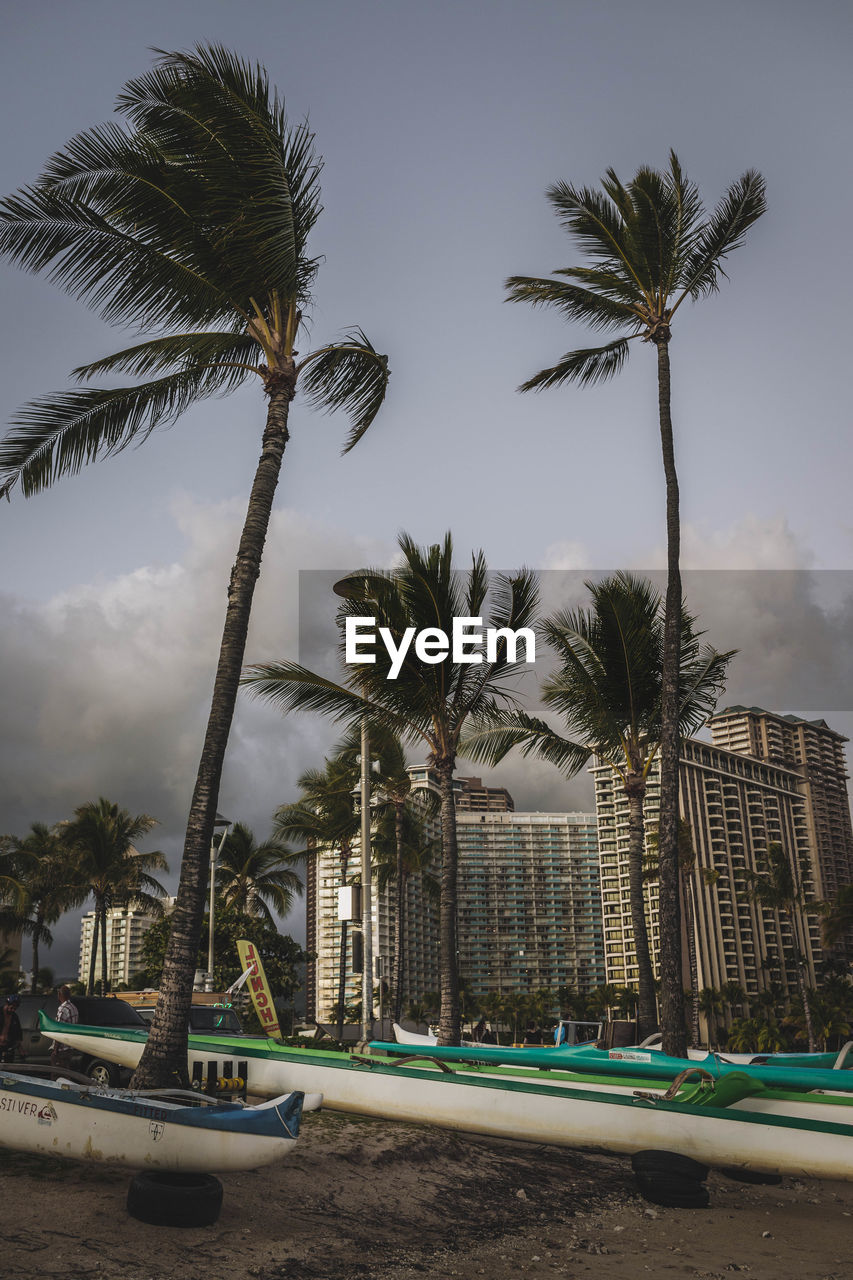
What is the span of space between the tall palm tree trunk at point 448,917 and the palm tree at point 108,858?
28.1 m

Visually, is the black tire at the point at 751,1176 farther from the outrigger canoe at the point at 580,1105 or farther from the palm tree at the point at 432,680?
the palm tree at the point at 432,680

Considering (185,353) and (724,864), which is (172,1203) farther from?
(724,864)

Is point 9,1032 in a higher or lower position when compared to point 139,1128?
higher

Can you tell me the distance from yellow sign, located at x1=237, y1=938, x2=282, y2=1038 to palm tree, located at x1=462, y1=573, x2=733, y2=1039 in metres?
6.36

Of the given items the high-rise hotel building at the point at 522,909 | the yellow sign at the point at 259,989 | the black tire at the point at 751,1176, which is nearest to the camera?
the black tire at the point at 751,1176

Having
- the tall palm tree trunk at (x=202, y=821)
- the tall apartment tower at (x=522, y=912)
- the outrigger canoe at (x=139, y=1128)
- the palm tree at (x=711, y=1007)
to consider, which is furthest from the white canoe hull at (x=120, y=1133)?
the tall apartment tower at (x=522, y=912)

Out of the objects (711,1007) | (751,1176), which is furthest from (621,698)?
(711,1007)

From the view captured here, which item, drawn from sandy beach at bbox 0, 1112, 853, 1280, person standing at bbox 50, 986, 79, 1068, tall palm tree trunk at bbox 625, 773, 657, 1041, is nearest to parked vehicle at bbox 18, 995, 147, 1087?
person standing at bbox 50, 986, 79, 1068

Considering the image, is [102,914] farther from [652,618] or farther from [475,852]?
[475,852]

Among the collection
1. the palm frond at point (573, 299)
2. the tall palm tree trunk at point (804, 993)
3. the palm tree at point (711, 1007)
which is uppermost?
the palm frond at point (573, 299)

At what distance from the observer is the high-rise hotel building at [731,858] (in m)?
147

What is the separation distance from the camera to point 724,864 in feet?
525

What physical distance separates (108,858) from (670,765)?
114 ft

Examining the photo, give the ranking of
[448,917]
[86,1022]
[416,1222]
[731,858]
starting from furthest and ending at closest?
[731,858], [448,917], [86,1022], [416,1222]
